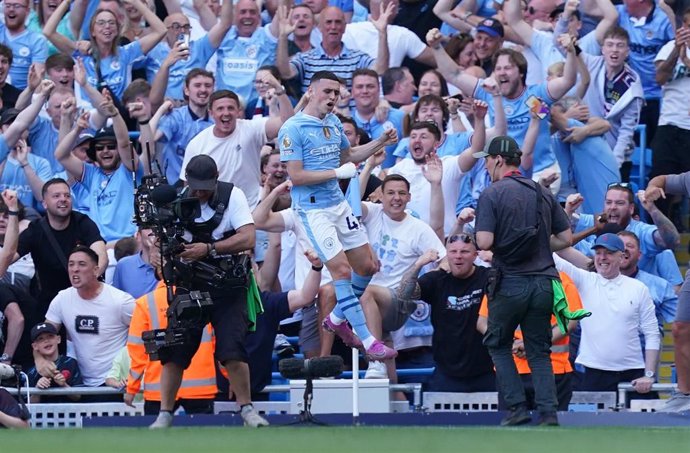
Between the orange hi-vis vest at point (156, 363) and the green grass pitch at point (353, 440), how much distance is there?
5.25 feet

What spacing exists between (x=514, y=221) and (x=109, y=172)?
19.5 feet

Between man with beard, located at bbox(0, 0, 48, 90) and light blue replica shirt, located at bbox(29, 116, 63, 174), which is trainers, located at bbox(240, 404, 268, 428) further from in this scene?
man with beard, located at bbox(0, 0, 48, 90)

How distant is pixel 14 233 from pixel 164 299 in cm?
231

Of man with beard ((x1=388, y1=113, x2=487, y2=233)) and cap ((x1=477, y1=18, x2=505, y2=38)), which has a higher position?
cap ((x1=477, y1=18, x2=505, y2=38))

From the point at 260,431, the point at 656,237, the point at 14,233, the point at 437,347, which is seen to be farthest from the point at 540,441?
the point at 14,233

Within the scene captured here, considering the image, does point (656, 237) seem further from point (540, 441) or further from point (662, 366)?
point (540, 441)

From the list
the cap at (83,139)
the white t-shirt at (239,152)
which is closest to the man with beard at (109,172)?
the cap at (83,139)

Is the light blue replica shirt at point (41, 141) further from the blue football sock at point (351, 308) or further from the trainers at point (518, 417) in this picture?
the trainers at point (518, 417)

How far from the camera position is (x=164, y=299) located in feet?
42.0

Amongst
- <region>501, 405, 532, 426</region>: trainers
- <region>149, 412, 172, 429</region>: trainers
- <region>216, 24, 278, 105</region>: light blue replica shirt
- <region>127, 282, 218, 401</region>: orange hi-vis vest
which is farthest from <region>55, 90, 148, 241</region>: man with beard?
<region>501, 405, 532, 426</region>: trainers

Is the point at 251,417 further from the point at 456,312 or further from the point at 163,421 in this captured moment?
the point at 456,312

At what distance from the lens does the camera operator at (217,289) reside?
1166 cm

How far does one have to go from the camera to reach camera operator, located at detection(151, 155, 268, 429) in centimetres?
1166

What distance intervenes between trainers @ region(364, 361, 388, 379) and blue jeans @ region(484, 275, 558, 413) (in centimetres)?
206
